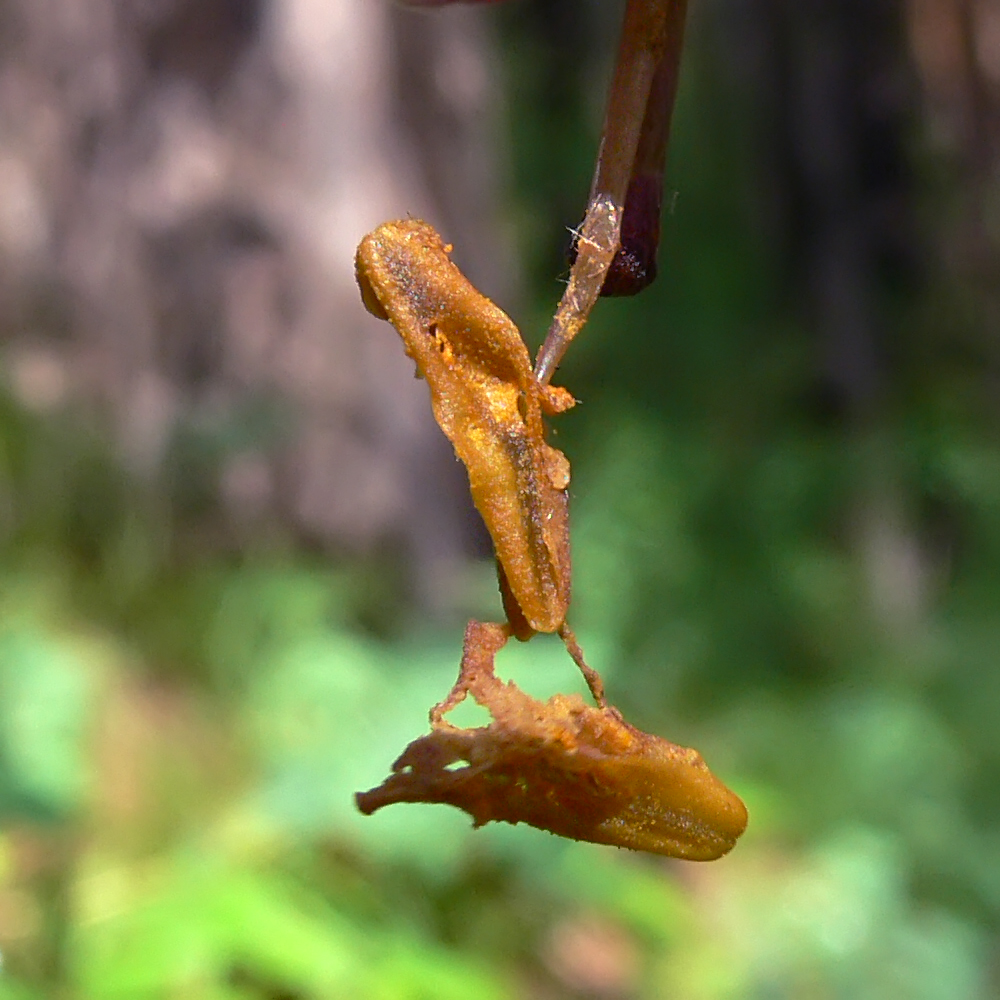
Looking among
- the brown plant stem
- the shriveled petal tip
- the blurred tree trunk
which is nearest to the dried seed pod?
the shriveled petal tip

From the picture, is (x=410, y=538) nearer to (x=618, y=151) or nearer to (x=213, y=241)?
(x=213, y=241)

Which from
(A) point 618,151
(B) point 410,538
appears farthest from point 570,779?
(B) point 410,538

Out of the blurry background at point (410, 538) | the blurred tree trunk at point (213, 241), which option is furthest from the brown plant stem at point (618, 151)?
the blurred tree trunk at point (213, 241)

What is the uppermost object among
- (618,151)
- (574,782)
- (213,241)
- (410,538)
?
(213,241)

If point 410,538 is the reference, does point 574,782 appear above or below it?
below

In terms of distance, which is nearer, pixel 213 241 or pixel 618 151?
pixel 618 151

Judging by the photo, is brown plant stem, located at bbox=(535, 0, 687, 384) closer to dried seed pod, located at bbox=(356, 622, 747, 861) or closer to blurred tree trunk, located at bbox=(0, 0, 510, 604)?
dried seed pod, located at bbox=(356, 622, 747, 861)

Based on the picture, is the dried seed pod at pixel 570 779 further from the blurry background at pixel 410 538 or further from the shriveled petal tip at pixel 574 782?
the blurry background at pixel 410 538
